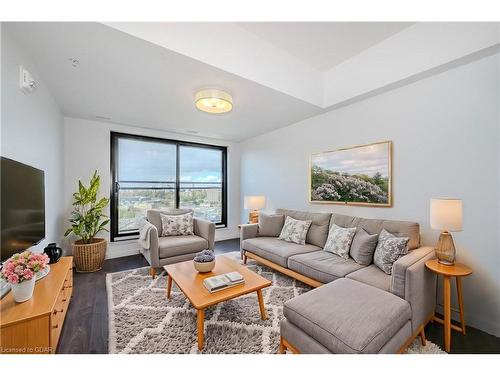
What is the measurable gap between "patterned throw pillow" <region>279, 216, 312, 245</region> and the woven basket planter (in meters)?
2.69

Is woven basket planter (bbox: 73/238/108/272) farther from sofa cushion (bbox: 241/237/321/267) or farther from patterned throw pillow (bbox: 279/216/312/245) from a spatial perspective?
patterned throw pillow (bbox: 279/216/312/245)

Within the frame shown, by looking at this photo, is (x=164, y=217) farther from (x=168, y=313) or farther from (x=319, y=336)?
(x=319, y=336)

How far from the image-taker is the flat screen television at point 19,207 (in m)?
1.38

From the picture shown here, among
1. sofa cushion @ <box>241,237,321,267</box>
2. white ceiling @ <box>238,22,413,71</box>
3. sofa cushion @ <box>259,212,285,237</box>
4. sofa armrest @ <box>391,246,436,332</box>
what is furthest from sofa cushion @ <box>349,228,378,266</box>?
white ceiling @ <box>238,22,413,71</box>

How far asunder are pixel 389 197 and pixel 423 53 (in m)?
1.50

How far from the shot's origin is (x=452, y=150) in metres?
2.11

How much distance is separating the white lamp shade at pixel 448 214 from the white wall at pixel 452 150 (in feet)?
1.40

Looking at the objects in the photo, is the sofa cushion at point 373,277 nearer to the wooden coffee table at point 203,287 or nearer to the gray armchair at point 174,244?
the wooden coffee table at point 203,287

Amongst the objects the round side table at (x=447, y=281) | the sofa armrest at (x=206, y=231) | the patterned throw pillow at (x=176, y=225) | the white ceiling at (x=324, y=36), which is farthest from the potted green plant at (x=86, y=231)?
the round side table at (x=447, y=281)

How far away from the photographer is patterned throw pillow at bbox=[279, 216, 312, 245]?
10.1 feet

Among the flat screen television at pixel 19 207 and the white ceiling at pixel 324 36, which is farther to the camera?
the white ceiling at pixel 324 36

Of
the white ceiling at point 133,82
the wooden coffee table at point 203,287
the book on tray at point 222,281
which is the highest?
the white ceiling at point 133,82

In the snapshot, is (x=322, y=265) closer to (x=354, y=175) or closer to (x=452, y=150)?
(x=354, y=175)

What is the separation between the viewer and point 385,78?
2.40 m
